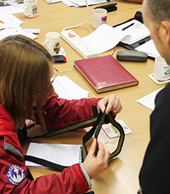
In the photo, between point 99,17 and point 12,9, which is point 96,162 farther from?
point 12,9

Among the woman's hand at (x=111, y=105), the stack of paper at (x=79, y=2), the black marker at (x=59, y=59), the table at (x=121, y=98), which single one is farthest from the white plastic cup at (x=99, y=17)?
the woman's hand at (x=111, y=105)

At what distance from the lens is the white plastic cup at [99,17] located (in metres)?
1.90

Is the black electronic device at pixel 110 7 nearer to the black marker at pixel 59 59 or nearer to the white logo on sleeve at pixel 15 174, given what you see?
the black marker at pixel 59 59

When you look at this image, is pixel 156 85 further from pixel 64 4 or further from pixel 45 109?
pixel 64 4

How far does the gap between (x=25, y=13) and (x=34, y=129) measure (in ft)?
3.90

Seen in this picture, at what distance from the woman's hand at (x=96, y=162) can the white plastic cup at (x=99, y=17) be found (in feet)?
3.84

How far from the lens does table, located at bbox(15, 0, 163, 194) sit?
0.92 meters

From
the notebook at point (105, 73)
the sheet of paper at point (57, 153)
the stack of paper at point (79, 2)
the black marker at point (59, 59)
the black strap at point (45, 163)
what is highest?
the stack of paper at point (79, 2)

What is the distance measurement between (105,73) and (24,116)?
520mm

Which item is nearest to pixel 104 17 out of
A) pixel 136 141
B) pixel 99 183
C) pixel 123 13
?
pixel 123 13

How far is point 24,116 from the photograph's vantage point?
1.02m

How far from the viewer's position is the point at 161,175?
695 millimetres

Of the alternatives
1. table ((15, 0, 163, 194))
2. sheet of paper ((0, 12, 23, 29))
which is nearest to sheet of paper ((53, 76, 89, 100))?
table ((15, 0, 163, 194))

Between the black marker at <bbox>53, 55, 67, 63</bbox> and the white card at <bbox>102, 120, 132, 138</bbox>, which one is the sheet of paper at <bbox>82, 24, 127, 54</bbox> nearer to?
the black marker at <bbox>53, 55, 67, 63</bbox>
